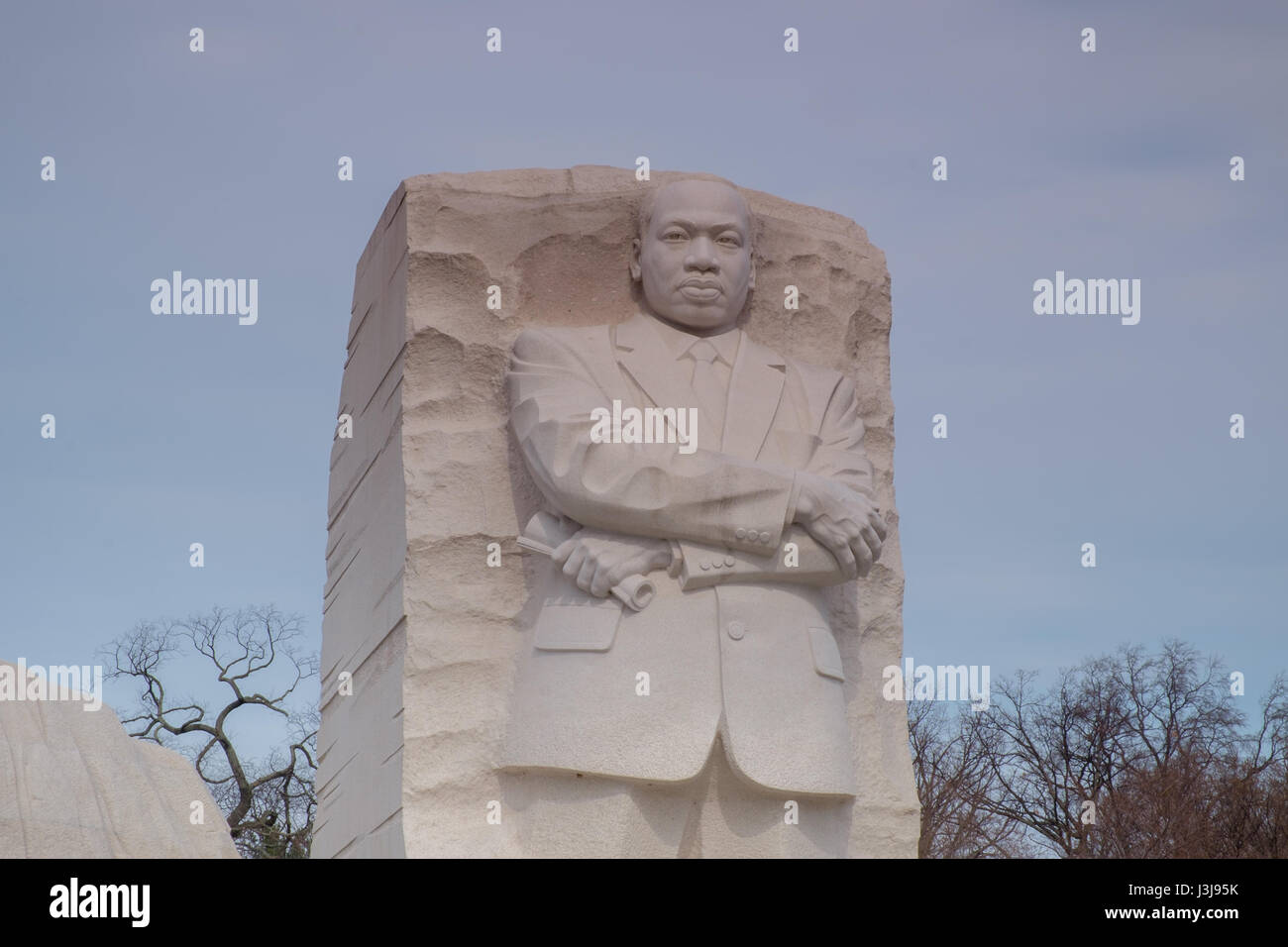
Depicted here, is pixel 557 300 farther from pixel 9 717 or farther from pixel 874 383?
pixel 9 717

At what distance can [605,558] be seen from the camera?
620 cm

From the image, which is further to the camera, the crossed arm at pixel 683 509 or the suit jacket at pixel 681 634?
the crossed arm at pixel 683 509

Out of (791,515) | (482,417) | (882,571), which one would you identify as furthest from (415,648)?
(882,571)

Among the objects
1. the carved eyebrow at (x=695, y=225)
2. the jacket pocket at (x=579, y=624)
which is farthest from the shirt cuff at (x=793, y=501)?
the carved eyebrow at (x=695, y=225)

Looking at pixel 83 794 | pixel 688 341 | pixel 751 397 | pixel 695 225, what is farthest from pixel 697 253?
pixel 83 794

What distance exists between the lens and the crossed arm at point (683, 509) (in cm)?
615

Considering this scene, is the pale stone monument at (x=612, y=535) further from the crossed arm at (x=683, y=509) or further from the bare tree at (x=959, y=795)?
the bare tree at (x=959, y=795)

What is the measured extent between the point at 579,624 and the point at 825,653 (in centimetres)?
87

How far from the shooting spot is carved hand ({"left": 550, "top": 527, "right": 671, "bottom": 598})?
6184 millimetres

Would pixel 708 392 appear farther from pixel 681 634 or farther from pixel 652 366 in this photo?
pixel 681 634

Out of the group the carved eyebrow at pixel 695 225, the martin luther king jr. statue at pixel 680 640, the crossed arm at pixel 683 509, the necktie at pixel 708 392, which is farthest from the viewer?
the carved eyebrow at pixel 695 225

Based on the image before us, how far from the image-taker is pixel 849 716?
6863 millimetres

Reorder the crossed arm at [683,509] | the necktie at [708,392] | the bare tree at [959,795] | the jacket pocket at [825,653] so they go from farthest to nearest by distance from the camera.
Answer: the bare tree at [959,795] < the necktie at [708,392] < the jacket pocket at [825,653] < the crossed arm at [683,509]

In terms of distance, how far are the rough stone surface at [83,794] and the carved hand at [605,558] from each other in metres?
2.68
